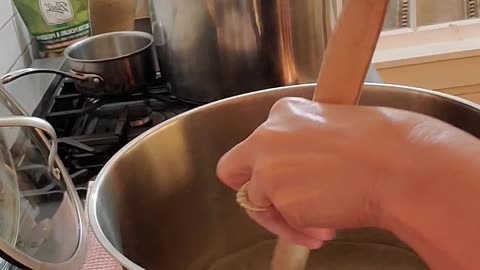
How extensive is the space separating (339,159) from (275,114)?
0.07 metres

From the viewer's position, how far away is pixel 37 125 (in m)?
0.59

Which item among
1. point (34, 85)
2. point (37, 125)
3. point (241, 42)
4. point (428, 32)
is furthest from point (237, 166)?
point (428, 32)

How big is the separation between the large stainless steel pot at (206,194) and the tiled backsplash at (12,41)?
365 mm

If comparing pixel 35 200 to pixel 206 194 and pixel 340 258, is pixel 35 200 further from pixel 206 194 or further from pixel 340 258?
pixel 340 258

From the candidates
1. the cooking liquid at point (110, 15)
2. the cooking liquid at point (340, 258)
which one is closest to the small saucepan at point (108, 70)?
the cooking liquid at point (110, 15)

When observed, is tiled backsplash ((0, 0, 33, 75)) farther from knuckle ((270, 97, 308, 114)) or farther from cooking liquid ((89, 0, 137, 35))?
knuckle ((270, 97, 308, 114))

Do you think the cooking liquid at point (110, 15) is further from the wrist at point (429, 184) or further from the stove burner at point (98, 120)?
the wrist at point (429, 184)

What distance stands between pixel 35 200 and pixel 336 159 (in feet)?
1.11

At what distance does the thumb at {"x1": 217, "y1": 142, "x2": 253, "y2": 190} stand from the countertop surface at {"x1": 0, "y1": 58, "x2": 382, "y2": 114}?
506mm

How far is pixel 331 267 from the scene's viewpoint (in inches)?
27.4

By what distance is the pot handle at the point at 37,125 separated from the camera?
1.86 feet

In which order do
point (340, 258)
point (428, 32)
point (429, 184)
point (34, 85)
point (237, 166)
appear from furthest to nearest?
point (428, 32), point (34, 85), point (340, 258), point (237, 166), point (429, 184)

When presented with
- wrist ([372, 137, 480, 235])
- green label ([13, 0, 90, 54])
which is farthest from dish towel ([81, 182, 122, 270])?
green label ([13, 0, 90, 54])

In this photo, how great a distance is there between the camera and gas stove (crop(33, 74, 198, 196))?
813 mm
